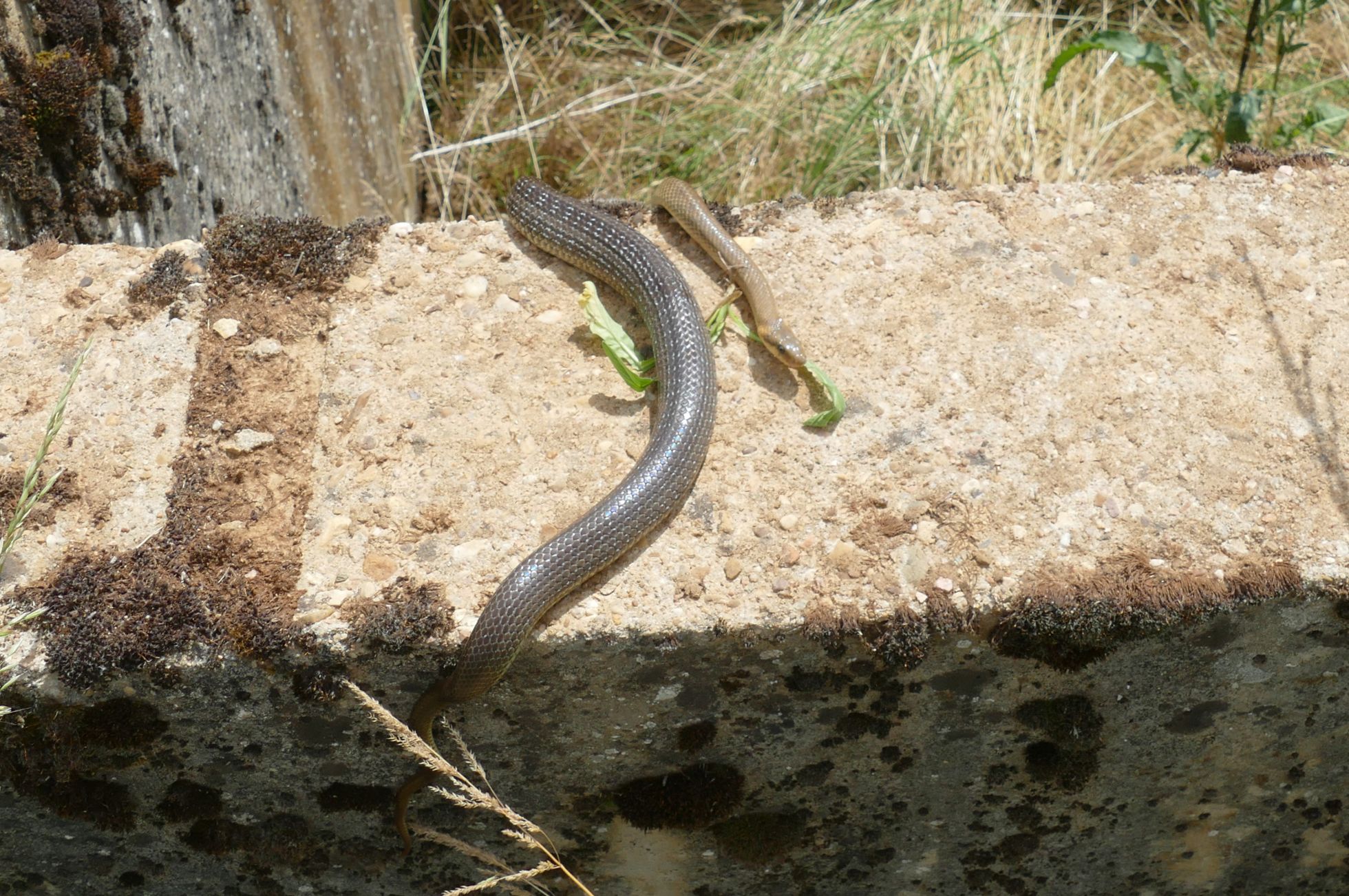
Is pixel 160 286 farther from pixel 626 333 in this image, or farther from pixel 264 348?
pixel 626 333

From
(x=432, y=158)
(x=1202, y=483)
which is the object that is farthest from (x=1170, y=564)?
(x=432, y=158)

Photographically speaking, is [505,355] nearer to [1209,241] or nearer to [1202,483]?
[1202,483]

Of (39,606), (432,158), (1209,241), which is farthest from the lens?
(432,158)

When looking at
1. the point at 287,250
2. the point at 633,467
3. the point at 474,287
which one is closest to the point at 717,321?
the point at 633,467

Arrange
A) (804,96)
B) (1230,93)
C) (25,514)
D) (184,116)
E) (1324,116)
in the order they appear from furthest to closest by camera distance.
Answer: (804,96) < (1230,93) < (1324,116) < (184,116) < (25,514)

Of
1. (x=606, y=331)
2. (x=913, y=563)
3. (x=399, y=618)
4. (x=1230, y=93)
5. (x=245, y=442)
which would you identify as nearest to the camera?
(x=399, y=618)

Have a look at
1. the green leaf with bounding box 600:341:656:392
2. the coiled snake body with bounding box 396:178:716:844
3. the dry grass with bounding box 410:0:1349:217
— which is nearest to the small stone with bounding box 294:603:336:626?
the coiled snake body with bounding box 396:178:716:844

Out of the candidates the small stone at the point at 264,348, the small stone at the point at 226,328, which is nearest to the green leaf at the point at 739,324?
the small stone at the point at 264,348
